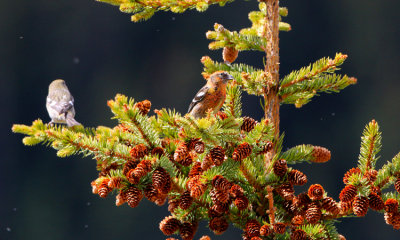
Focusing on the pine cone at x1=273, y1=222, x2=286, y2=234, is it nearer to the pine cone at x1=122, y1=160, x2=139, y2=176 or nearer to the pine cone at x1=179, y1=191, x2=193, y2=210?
the pine cone at x1=179, y1=191, x2=193, y2=210

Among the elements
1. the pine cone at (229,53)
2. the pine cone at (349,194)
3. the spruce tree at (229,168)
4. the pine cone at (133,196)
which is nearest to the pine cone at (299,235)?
A: the spruce tree at (229,168)

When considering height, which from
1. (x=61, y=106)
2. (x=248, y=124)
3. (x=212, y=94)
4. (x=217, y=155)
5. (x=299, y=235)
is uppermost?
(x=61, y=106)

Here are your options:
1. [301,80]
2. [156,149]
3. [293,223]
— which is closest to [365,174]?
[293,223]

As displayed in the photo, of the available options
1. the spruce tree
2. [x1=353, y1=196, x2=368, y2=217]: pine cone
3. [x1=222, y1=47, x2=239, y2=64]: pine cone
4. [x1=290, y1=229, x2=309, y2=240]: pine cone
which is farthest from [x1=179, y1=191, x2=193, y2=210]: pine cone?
[x1=222, y1=47, x2=239, y2=64]: pine cone

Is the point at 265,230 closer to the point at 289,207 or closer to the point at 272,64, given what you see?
the point at 289,207

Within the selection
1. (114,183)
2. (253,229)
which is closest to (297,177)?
(253,229)

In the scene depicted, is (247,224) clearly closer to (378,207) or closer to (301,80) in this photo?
(378,207)
